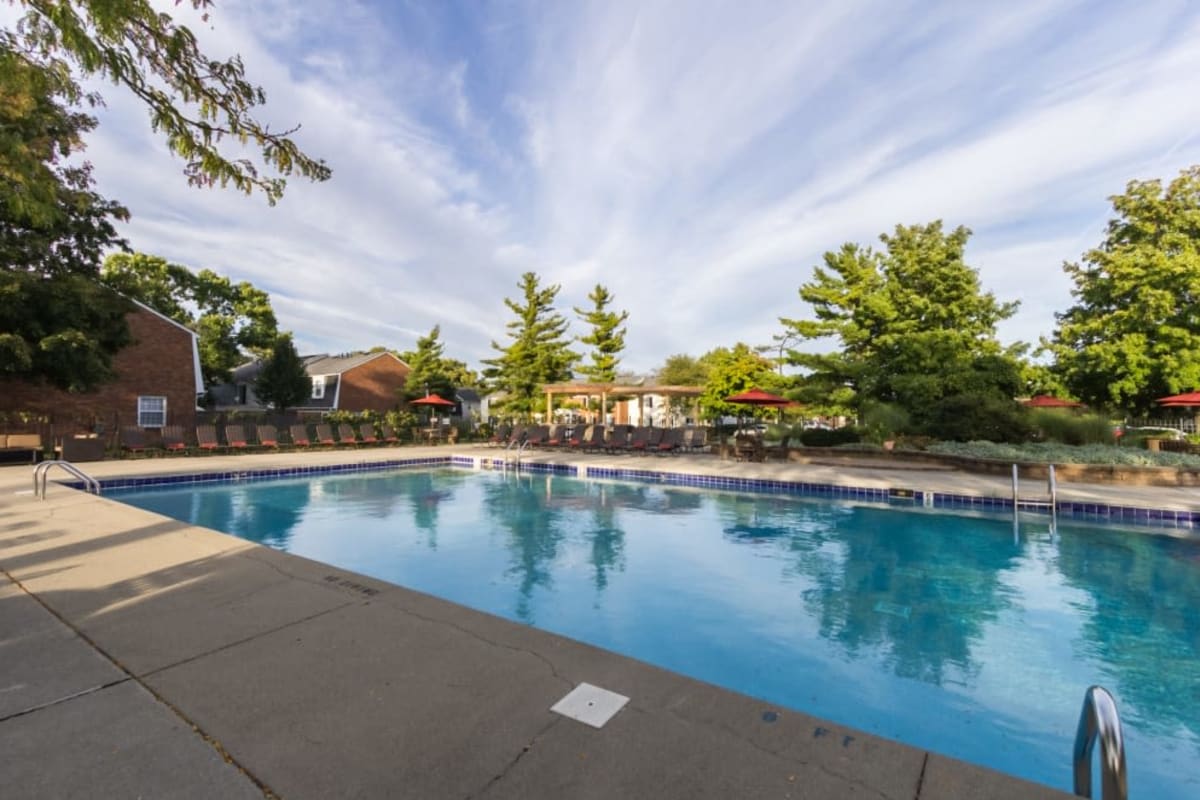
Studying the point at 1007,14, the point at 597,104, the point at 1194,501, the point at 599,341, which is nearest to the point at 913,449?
the point at 1194,501

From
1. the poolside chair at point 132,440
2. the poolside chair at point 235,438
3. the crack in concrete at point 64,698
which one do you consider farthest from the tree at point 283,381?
the crack in concrete at point 64,698

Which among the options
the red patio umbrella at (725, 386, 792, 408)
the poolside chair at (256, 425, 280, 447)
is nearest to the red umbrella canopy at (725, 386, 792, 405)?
the red patio umbrella at (725, 386, 792, 408)

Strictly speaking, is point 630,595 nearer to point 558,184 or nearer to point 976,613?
point 976,613

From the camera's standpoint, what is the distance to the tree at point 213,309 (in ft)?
96.8

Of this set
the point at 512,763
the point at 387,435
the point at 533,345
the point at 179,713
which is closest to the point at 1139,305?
the point at 533,345

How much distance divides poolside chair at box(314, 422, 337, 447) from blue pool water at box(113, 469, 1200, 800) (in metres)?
7.98

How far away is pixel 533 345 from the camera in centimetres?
2522

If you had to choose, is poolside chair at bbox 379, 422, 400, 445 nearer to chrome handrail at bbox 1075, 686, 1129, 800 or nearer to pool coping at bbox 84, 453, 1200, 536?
pool coping at bbox 84, 453, 1200, 536

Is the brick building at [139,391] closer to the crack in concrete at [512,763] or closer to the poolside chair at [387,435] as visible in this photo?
the poolside chair at [387,435]

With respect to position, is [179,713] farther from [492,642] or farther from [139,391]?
[139,391]

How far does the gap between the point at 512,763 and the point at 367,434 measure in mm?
18607

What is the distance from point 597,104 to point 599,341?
13.0 m

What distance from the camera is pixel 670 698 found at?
87.2 inches

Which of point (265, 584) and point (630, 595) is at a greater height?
point (265, 584)
